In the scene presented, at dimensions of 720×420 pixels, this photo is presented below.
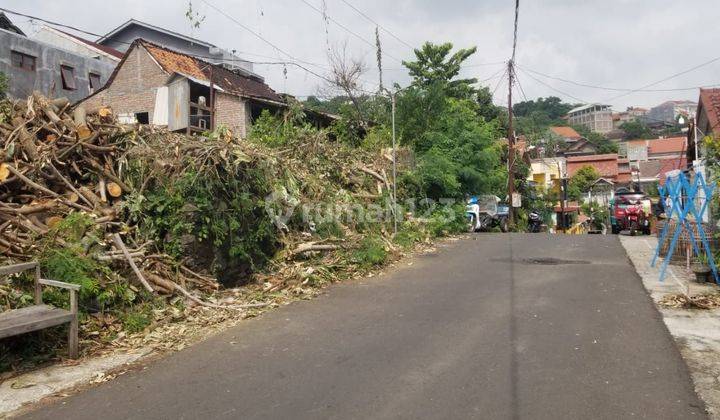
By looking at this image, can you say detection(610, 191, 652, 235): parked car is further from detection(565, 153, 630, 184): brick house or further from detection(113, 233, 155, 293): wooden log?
detection(565, 153, 630, 184): brick house

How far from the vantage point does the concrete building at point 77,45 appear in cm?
3587

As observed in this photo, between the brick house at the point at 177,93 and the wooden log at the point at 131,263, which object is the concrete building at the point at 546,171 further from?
the wooden log at the point at 131,263

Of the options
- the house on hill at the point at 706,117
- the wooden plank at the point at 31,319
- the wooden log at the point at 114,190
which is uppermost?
the house on hill at the point at 706,117

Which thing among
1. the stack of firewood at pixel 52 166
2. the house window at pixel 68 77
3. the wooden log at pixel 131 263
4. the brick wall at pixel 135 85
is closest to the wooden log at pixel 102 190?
the stack of firewood at pixel 52 166

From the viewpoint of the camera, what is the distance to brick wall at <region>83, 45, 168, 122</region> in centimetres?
2520

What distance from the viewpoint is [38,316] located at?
5.31 m

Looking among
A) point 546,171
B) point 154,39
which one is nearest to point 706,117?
point 546,171

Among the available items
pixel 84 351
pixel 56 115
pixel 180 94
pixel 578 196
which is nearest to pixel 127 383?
pixel 84 351

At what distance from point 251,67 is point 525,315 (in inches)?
1616

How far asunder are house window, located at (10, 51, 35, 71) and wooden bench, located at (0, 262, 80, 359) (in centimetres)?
2806

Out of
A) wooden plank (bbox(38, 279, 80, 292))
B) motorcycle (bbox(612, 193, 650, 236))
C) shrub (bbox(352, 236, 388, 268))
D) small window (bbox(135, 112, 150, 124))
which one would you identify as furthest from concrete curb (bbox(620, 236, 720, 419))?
small window (bbox(135, 112, 150, 124))

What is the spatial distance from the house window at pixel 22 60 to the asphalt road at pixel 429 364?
2792 centimetres

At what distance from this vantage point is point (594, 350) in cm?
560

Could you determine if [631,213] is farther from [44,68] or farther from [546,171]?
[44,68]
